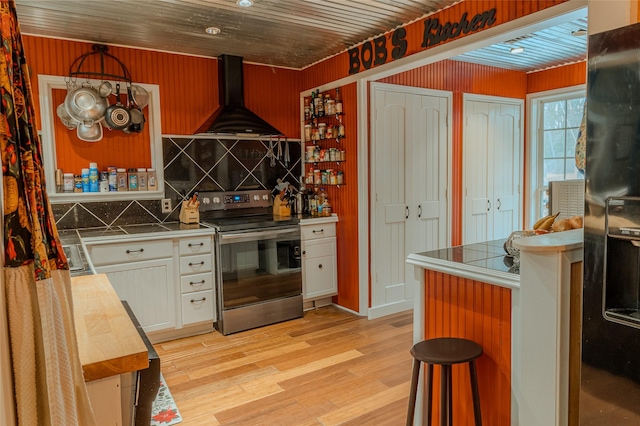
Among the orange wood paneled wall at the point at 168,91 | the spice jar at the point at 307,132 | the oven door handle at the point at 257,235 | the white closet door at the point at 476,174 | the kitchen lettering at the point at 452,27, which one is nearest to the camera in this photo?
the kitchen lettering at the point at 452,27

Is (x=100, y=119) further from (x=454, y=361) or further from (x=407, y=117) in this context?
(x=454, y=361)

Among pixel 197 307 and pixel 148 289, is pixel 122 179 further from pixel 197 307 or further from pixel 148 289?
pixel 197 307

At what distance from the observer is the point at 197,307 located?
3648mm

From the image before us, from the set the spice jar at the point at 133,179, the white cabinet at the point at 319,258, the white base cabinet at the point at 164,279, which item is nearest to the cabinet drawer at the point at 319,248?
the white cabinet at the point at 319,258

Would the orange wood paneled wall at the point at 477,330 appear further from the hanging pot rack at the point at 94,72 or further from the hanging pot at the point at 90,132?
the hanging pot rack at the point at 94,72

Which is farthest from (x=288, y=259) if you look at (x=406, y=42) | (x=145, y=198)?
(x=406, y=42)

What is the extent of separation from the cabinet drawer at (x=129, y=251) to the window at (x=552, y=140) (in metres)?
4.12

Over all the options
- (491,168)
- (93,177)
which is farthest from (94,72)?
(491,168)

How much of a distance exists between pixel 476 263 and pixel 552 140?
3.94 metres

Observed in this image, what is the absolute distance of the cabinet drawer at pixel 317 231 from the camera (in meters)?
4.11

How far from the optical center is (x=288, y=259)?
401 cm

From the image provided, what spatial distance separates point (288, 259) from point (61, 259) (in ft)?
10.3

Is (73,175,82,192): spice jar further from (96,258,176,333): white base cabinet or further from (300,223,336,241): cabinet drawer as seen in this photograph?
(300,223,336,241): cabinet drawer

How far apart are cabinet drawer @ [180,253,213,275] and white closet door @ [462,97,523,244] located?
2.65 metres
